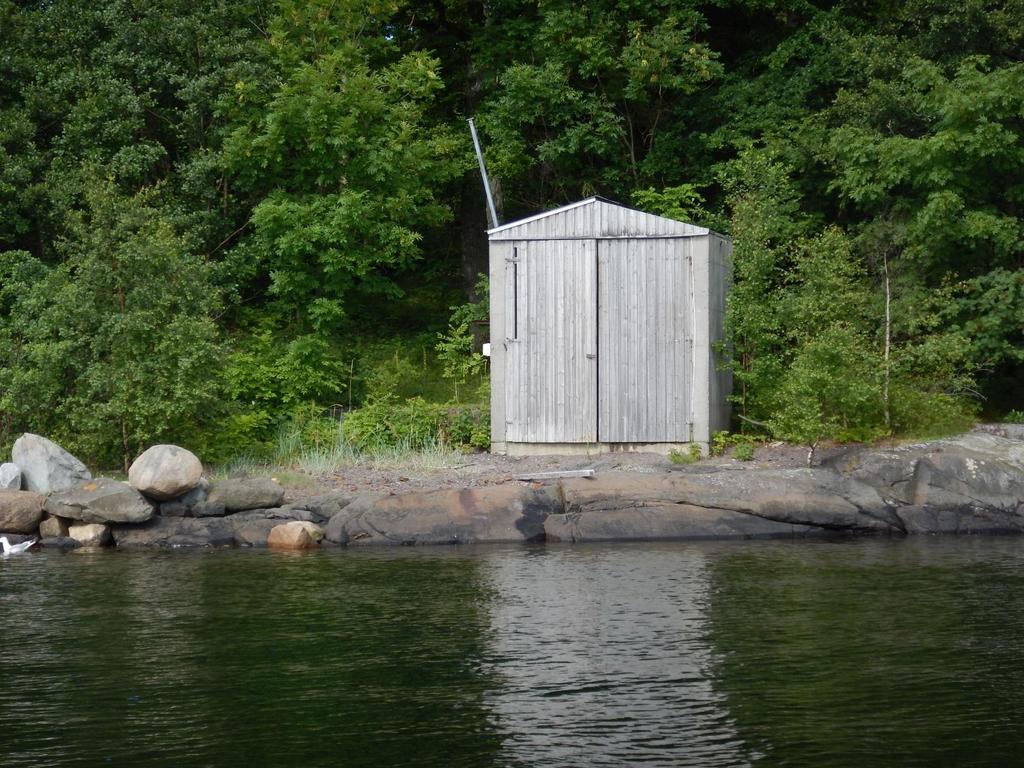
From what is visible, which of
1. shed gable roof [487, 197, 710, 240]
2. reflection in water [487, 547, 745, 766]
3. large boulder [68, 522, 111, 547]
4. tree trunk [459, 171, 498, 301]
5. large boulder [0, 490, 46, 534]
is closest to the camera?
reflection in water [487, 547, 745, 766]

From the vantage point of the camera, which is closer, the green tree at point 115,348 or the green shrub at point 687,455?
the green shrub at point 687,455

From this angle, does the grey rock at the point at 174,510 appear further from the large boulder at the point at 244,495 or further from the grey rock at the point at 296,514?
the grey rock at the point at 296,514

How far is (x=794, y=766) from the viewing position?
6754mm

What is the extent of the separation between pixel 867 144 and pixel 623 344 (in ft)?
16.2

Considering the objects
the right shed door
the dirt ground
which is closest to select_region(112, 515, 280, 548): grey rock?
the dirt ground

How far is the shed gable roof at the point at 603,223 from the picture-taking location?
1820cm

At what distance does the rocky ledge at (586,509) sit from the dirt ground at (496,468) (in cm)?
73

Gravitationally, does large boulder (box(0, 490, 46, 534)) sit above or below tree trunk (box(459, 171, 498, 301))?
below

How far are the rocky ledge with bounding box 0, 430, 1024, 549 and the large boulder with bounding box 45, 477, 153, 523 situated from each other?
12 millimetres

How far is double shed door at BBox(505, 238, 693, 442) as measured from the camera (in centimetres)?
1809

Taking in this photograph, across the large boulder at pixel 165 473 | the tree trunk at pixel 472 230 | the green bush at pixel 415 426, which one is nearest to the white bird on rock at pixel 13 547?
the large boulder at pixel 165 473

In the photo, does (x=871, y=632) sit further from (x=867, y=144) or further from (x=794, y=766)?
(x=867, y=144)

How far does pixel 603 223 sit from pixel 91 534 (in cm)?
795

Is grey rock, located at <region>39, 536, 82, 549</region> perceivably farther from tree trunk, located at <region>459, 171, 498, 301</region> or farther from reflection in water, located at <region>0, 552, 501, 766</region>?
tree trunk, located at <region>459, 171, 498, 301</region>
